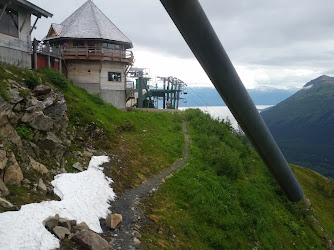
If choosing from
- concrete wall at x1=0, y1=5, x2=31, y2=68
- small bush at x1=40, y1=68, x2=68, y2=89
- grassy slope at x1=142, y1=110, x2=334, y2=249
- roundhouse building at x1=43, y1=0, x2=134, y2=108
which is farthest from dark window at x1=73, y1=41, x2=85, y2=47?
grassy slope at x1=142, y1=110, x2=334, y2=249

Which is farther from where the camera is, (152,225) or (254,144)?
(152,225)

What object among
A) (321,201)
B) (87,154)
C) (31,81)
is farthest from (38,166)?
(321,201)

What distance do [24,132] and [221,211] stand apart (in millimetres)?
12554

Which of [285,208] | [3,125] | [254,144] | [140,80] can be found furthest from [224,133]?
[254,144]

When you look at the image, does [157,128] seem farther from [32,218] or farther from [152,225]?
[32,218]

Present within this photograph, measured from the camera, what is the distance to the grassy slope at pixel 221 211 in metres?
12.9

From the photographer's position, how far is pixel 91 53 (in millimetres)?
34781

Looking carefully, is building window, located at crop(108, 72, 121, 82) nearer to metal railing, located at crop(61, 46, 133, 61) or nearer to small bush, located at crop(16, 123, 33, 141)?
metal railing, located at crop(61, 46, 133, 61)

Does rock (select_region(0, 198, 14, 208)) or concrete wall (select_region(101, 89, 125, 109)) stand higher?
concrete wall (select_region(101, 89, 125, 109))

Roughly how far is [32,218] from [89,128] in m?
11.8

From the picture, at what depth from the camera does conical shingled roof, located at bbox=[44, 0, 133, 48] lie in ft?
117

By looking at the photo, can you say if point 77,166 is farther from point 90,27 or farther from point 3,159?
point 90,27

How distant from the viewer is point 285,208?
24.2 m

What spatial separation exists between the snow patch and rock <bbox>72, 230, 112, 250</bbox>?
24.9 inches
